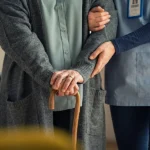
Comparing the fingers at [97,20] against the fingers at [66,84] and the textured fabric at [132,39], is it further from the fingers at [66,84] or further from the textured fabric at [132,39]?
the fingers at [66,84]

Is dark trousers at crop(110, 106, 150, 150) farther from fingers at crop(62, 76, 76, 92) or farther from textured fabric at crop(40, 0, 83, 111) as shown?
fingers at crop(62, 76, 76, 92)

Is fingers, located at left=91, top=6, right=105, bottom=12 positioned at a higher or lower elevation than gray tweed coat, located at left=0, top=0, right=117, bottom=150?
higher

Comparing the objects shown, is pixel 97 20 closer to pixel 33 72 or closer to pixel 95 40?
pixel 95 40

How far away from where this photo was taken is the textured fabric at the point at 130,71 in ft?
3.71

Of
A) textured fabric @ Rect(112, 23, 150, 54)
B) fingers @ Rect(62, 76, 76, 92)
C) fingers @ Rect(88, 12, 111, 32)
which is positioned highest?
fingers @ Rect(88, 12, 111, 32)

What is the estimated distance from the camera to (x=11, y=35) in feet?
3.21

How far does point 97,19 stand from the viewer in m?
1.05

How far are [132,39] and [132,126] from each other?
41 centimetres

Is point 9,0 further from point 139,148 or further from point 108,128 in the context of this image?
point 108,128

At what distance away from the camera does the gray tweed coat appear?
960 mm

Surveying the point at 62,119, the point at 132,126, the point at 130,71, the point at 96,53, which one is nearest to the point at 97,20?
the point at 96,53

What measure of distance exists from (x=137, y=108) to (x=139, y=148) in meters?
0.20

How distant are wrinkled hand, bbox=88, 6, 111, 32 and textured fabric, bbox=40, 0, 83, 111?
51 millimetres

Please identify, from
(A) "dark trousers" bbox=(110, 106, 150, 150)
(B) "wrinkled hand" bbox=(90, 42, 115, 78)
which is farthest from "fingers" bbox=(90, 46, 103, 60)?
(A) "dark trousers" bbox=(110, 106, 150, 150)
